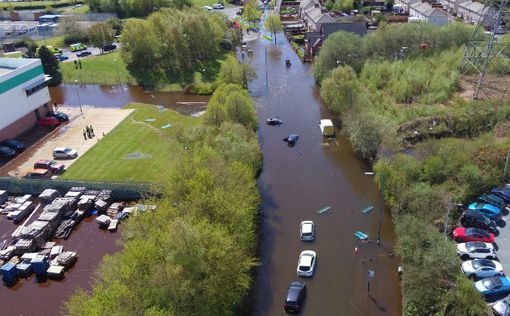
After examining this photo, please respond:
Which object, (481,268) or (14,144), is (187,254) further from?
(14,144)

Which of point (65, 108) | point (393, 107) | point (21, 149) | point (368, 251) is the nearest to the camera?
point (368, 251)

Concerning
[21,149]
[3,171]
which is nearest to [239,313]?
[3,171]

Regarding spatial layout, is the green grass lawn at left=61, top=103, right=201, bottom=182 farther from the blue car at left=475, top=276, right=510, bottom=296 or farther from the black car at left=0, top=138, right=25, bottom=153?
the blue car at left=475, top=276, right=510, bottom=296

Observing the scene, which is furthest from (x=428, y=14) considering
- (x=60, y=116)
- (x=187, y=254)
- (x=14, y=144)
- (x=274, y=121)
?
(x=187, y=254)

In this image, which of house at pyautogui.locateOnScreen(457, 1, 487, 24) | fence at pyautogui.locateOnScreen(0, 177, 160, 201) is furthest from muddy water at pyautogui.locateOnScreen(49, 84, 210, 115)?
house at pyautogui.locateOnScreen(457, 1, 487, 24)

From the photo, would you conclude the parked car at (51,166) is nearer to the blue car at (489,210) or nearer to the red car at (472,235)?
the red car at (472,235)

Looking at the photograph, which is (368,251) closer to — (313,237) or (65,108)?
(313,237)
